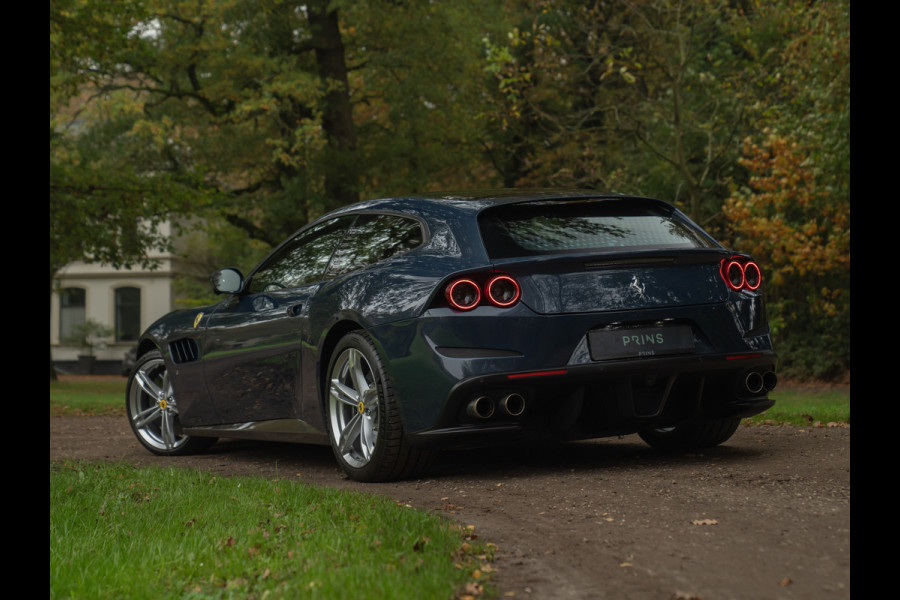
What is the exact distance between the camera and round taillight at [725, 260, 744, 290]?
5.93 meters

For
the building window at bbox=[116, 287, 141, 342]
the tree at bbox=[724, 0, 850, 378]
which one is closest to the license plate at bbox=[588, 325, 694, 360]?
the tree at bbox=[724, 0, 850, 378]

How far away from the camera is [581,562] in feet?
12.8

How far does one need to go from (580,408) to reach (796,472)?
43.7 inches

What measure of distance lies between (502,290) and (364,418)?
1145mm

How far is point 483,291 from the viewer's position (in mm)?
5543

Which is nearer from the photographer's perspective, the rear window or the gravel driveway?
the gravel driveway

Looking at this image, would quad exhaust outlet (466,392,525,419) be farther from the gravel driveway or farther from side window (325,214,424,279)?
side window (325,214,424,279)

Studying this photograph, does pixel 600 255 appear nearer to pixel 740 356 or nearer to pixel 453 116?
pixel 740 356

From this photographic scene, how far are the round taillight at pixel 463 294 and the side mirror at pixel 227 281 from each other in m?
2.45

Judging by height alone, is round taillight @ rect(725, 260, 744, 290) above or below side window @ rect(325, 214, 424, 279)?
below

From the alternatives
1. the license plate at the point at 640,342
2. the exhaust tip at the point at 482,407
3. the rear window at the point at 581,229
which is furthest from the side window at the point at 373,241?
the license plate at the point at 640,342

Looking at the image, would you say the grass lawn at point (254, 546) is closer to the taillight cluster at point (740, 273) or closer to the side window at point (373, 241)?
the side window at point (373, 241)

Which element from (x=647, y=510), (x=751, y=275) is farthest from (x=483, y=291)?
(x=751, y=275)

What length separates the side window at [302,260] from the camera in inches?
272
